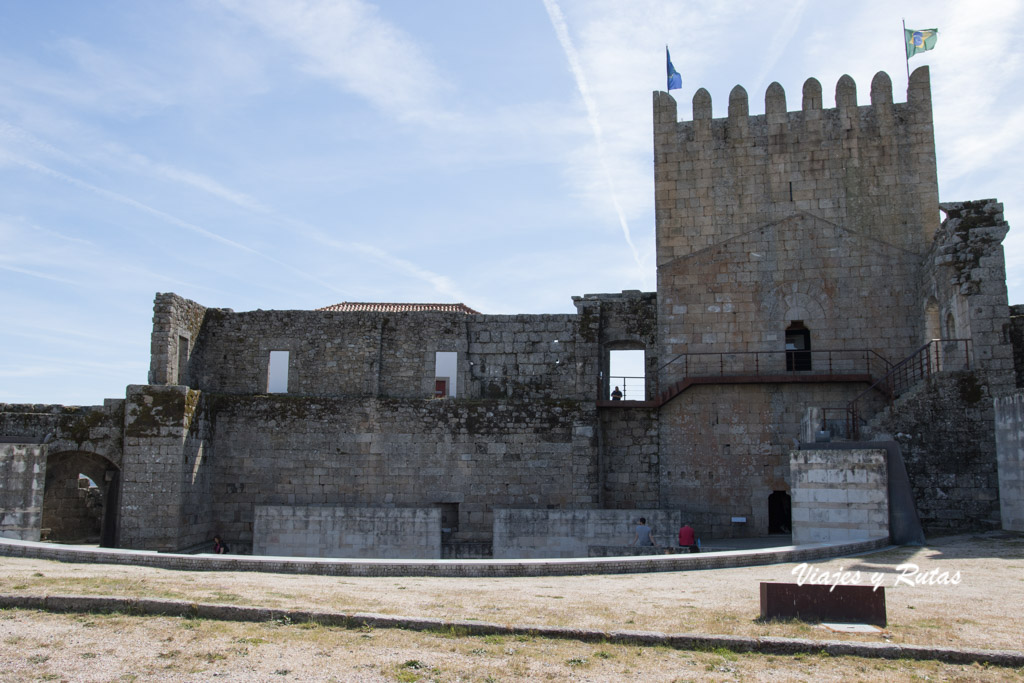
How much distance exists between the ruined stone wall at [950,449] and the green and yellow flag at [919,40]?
8.20m

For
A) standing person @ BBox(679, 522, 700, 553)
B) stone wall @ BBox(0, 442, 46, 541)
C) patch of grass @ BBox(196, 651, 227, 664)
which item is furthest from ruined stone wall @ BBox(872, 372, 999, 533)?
stone wall @ BBox(0, 442, 46, 541)

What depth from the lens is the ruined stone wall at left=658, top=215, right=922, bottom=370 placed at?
18.6 metres

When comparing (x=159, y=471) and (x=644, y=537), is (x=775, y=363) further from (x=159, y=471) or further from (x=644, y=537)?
(x=159, y=471)

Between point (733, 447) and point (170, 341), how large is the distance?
1270 centimetres

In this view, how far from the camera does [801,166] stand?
19531mm

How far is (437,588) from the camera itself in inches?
382

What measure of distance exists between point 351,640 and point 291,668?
0.84 m

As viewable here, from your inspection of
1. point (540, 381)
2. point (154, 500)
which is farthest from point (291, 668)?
point (540, 381)

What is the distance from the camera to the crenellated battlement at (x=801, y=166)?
19.0 metres

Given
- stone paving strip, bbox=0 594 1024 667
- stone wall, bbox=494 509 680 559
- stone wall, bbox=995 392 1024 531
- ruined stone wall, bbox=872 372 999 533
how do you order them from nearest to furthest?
stone paving strip, bbox=0 594 1024 667 → stone wall, bbox=995 392 1024 531 → ruined stone wall, bbox=872 372 999 533 → stone wall, bbox=494 509 680 559

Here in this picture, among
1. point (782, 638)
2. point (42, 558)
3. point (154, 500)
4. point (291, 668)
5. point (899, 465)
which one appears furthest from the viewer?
point (154, 500)

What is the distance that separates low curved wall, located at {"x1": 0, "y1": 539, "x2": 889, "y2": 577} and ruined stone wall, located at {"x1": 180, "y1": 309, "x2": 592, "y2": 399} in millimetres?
8346

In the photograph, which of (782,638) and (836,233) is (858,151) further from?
(782,638)

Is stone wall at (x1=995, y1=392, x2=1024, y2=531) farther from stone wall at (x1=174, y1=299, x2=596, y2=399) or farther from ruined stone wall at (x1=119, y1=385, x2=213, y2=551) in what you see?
ruined stone wall at (x1=119, y1=385, x2=213, y2=551)
